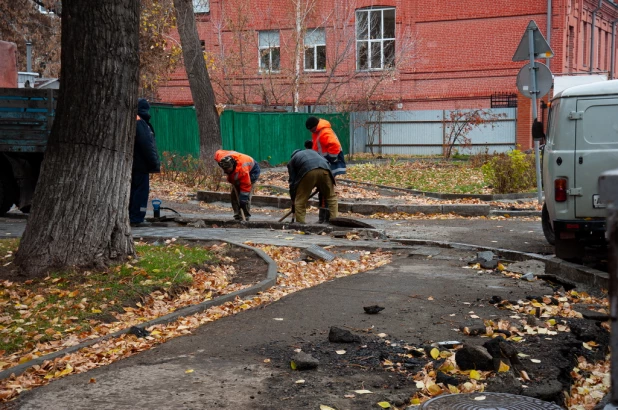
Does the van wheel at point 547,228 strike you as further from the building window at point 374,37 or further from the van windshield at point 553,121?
the building window at point 374,37

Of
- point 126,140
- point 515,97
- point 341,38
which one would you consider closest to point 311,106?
point 341,38

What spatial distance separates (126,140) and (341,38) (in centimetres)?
2675

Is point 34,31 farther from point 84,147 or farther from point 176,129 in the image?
point 84,147

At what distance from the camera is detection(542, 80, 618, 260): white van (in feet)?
30.2

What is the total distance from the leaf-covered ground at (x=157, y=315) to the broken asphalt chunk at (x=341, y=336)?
1.21 metres

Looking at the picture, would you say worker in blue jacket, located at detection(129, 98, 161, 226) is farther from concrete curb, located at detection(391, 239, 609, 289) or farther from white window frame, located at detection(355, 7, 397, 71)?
white window frame, located at detection(355, 7, 397, 71)

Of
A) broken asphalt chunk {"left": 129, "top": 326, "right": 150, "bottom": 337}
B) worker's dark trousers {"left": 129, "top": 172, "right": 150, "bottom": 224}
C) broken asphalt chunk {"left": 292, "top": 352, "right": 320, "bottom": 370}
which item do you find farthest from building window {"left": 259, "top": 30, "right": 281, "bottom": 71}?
broken asphalt chunk {"left": 292, "top": 352, "right": 320, "bottom": 370}

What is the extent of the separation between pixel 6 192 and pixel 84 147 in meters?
6.92

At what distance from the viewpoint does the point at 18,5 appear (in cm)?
2902

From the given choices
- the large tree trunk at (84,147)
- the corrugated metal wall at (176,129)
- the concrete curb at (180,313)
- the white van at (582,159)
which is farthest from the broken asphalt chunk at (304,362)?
the corrugated metal wall at (176,129)

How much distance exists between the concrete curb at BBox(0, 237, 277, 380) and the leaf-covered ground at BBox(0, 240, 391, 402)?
36 millimetres

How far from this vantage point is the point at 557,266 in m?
9.58

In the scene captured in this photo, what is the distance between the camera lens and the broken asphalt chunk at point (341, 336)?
6195mm

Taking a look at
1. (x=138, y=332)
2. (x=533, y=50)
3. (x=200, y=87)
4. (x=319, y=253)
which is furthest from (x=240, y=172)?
(x=200, y=87)
